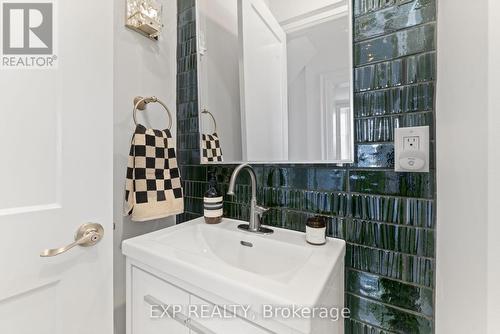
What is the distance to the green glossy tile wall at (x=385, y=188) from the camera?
27.9 inches

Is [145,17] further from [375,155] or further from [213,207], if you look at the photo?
[375,155]

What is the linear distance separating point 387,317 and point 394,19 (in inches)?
→ 36.6

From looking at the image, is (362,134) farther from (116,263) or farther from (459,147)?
(116,263)

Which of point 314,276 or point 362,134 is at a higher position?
point 362,134

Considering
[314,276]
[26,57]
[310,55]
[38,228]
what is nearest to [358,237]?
[314,276]

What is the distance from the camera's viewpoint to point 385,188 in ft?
2.51

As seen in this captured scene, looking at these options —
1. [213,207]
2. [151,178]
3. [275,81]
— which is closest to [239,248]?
[213,207]

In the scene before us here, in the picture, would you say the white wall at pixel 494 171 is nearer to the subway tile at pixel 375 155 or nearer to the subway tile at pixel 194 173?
the subway tile at pixel 375 155

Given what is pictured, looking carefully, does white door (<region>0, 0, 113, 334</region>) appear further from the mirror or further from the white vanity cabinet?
the mirror

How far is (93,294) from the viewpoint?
710 mm

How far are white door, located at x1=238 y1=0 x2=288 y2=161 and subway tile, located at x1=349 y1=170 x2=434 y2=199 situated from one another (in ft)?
0.93

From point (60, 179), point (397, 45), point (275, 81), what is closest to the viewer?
point (60, 179)

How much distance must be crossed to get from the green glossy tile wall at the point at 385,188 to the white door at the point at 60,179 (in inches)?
27.8

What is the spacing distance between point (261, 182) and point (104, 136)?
1.95ft
